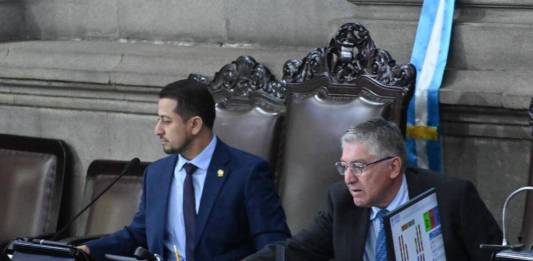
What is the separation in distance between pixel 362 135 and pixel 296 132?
144 cm

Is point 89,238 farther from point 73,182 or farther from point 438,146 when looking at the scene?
point 73,182

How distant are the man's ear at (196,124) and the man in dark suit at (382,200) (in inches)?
29.0

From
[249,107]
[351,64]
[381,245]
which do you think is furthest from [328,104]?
[381,245]

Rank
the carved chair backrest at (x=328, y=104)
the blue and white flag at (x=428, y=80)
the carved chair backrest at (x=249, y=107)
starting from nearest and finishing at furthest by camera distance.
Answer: the carved chair backrest at (x=328, y=104) → the blue and white flag at (x=428, y=80) → the carved chair backrest at (x=249, y=107)

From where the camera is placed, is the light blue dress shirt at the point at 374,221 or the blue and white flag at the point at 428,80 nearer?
the light blue dress shirt at the point at 374,221

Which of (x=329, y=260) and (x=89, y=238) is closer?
(x=329, y=260)

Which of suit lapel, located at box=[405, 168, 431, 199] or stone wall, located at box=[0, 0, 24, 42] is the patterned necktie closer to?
suit lapel, located at box=[405, 168, 431, 199]

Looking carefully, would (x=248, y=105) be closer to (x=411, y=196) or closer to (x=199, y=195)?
(x=199, y=195)

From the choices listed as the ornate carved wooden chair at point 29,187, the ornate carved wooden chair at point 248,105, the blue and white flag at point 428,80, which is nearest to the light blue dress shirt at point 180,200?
the ornate carved wooden chair at point 248,105

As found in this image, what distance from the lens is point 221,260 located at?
514 centimetres

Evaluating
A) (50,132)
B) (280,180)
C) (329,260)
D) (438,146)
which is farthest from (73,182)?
(329,260)

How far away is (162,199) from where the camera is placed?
5.20 m

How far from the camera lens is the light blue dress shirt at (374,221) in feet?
14.9

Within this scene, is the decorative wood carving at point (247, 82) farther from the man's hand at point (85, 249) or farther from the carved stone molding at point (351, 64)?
the man's hand at point (85, 249)
